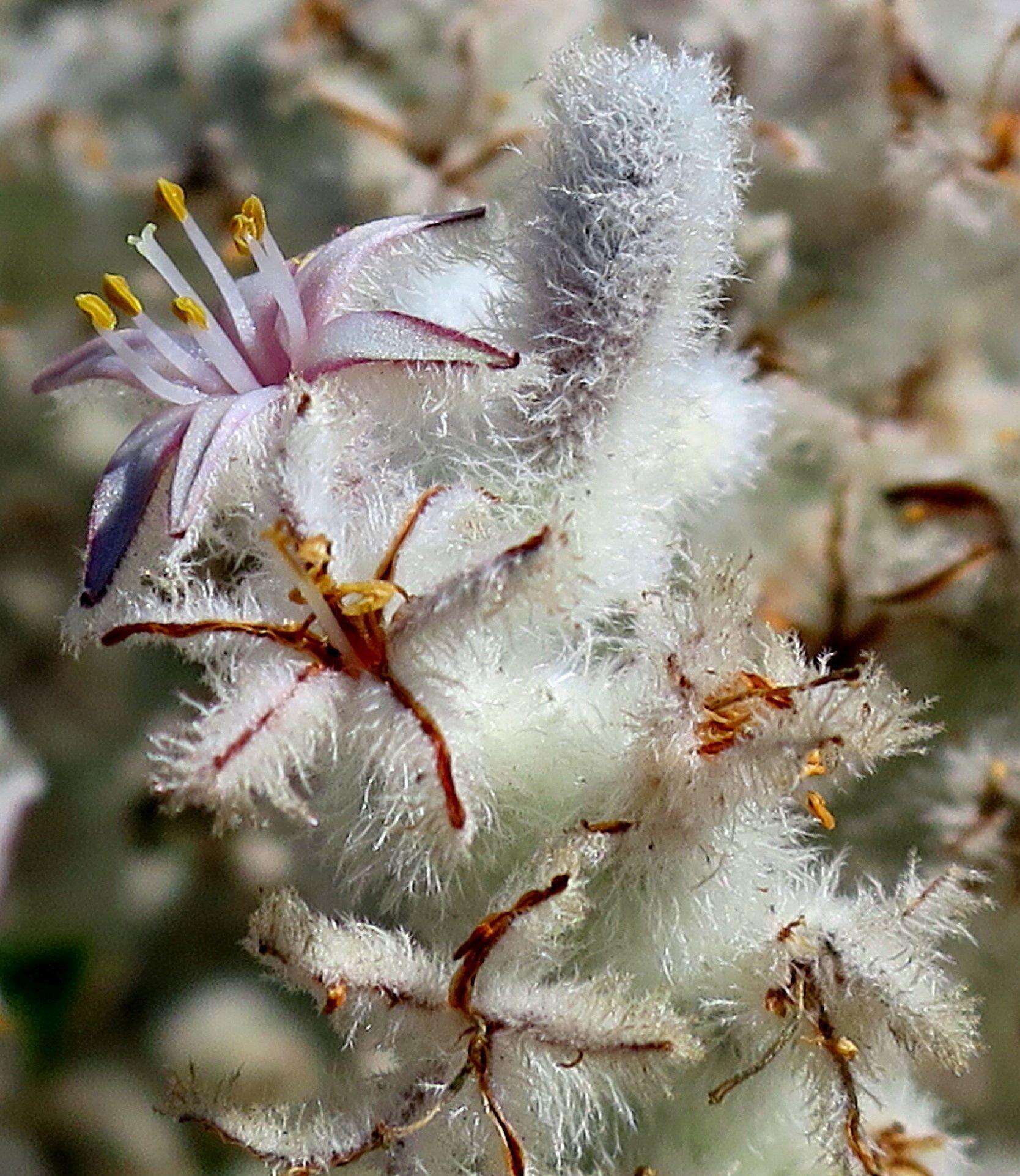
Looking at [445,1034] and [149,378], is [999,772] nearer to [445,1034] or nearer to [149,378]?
[445,1034]

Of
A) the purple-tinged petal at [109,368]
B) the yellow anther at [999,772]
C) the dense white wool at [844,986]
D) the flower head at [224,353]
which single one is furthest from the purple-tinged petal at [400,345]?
the yellow anther at [999,772]

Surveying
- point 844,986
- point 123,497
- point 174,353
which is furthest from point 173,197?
point 844,986

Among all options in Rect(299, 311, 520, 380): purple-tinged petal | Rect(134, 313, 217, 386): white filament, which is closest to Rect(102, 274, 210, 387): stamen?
Rect(134, 313, 217, 386): white filament

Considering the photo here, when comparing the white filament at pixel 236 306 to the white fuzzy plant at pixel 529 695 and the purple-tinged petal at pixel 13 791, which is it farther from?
the purple-tinged petal at pixel 13 791

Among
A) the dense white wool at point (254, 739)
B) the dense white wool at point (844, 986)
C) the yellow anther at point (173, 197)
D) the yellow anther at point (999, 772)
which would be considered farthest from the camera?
the yellow anther at point (999, 772)

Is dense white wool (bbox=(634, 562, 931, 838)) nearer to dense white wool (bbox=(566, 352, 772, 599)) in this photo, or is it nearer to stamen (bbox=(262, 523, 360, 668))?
dense white wool (bbox=(566, 352, 772, 599))

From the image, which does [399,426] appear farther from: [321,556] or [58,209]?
[58,209]

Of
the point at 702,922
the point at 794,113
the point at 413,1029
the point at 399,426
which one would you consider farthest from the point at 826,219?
the point at 413,1029
